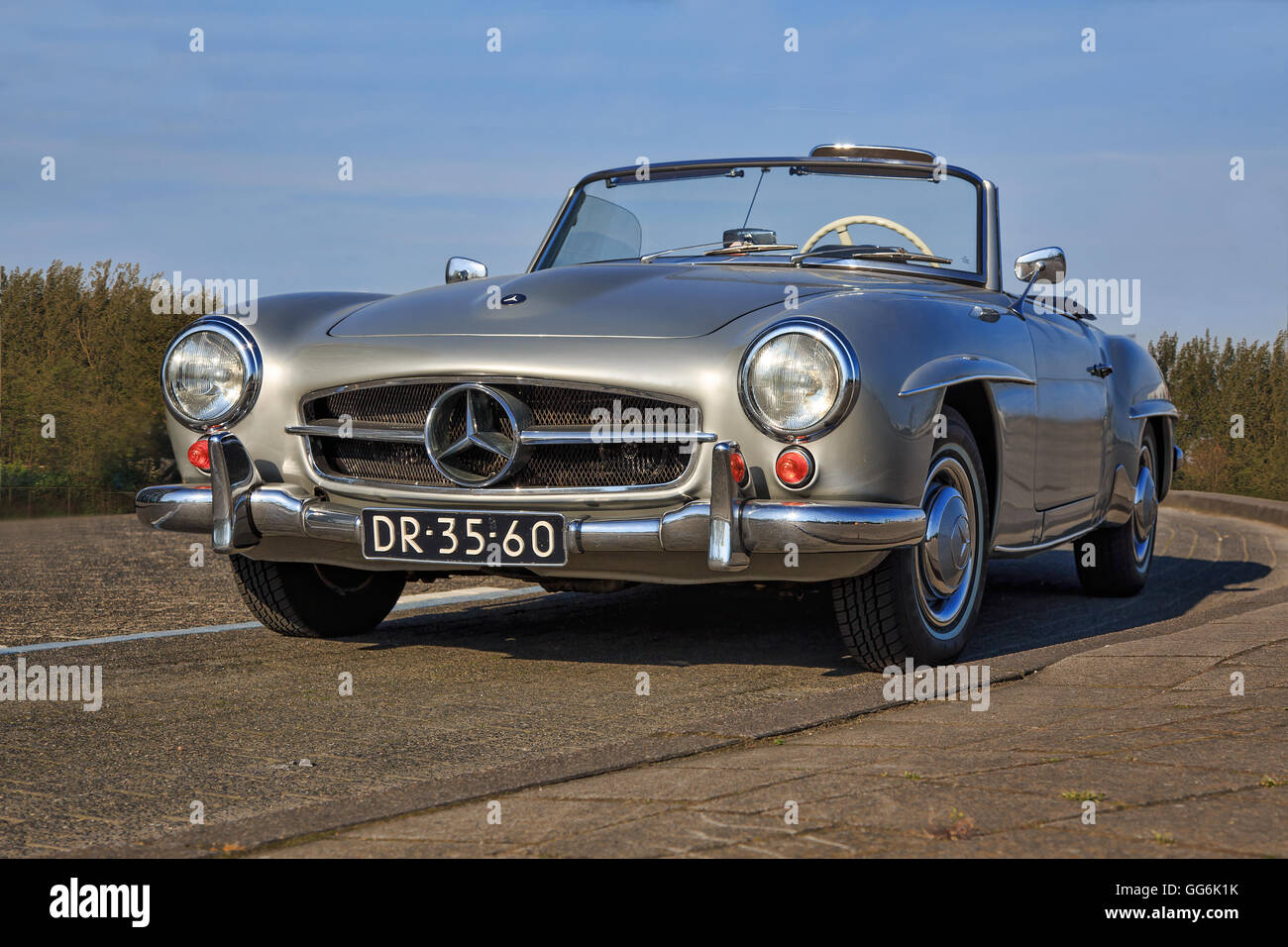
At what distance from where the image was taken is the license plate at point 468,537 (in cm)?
394

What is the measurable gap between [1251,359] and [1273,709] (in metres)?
22.7

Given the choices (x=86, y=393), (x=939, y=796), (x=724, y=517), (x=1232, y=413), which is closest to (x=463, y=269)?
(x=724, y=517)

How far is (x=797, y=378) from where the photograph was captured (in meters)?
3.82

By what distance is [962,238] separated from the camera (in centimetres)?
558

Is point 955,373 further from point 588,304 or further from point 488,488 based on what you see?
point 488,488

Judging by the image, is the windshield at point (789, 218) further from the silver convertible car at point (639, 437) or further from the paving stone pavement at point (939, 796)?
the paving stone pavement at point (939, 796)

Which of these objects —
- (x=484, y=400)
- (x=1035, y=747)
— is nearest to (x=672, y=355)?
(x=484, y=400)

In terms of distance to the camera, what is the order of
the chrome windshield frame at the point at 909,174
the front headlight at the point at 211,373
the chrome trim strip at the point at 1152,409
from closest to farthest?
the front headlight at the point at 211,373
the chrome windshield frame at the point at 909,174
the chrome trim strip at the point at 1152,409

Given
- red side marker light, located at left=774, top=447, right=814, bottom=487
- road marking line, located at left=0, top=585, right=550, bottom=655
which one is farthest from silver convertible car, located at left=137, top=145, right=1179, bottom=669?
road marking line, located at left=0, top=585, right=550, bottom=655

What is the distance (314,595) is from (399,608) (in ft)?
3.47

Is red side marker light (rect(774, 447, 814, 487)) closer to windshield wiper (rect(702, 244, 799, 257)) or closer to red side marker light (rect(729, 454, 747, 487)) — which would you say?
red side marker light (rect(729, 454, 747, 487))

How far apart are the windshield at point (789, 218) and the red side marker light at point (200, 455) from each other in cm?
184

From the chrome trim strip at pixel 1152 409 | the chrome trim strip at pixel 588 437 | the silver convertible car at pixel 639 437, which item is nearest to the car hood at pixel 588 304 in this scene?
the silver convertible car at pixel 639 437

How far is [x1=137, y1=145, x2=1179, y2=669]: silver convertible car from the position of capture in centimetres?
383
